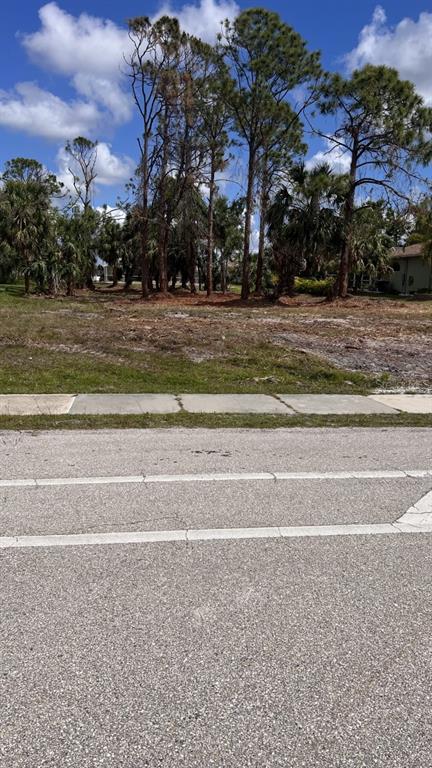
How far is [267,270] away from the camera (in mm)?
47531

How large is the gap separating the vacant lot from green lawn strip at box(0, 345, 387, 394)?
0.02m

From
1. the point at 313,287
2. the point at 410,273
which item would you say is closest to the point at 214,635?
the point at 313,287

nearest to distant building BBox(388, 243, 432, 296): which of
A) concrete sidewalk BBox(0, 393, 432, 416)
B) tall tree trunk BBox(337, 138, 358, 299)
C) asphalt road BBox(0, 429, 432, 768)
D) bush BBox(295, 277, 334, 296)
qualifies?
bush BBox(295, 277, 334, 296)

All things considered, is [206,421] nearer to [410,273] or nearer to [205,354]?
[205,354]

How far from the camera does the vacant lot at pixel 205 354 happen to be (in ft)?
37.1

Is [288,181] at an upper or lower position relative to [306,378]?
upper

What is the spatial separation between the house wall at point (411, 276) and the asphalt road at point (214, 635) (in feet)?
147

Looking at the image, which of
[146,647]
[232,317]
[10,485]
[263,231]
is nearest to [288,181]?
[263,231]

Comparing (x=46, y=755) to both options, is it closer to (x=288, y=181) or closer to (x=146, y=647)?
(x=146, y=647)

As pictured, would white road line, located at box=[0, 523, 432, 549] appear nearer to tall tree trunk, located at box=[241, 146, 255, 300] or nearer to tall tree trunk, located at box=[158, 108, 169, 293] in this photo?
tall tree trunk, located at box=[241, 146, 255, 300]

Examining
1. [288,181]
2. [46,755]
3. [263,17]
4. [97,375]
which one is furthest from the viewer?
[288,181]

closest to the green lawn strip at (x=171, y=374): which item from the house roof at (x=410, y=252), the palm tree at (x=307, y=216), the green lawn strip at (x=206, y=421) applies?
the green lawn strip at (x=206, y=421)

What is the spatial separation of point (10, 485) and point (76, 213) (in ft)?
153

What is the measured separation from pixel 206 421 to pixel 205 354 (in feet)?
18.8
